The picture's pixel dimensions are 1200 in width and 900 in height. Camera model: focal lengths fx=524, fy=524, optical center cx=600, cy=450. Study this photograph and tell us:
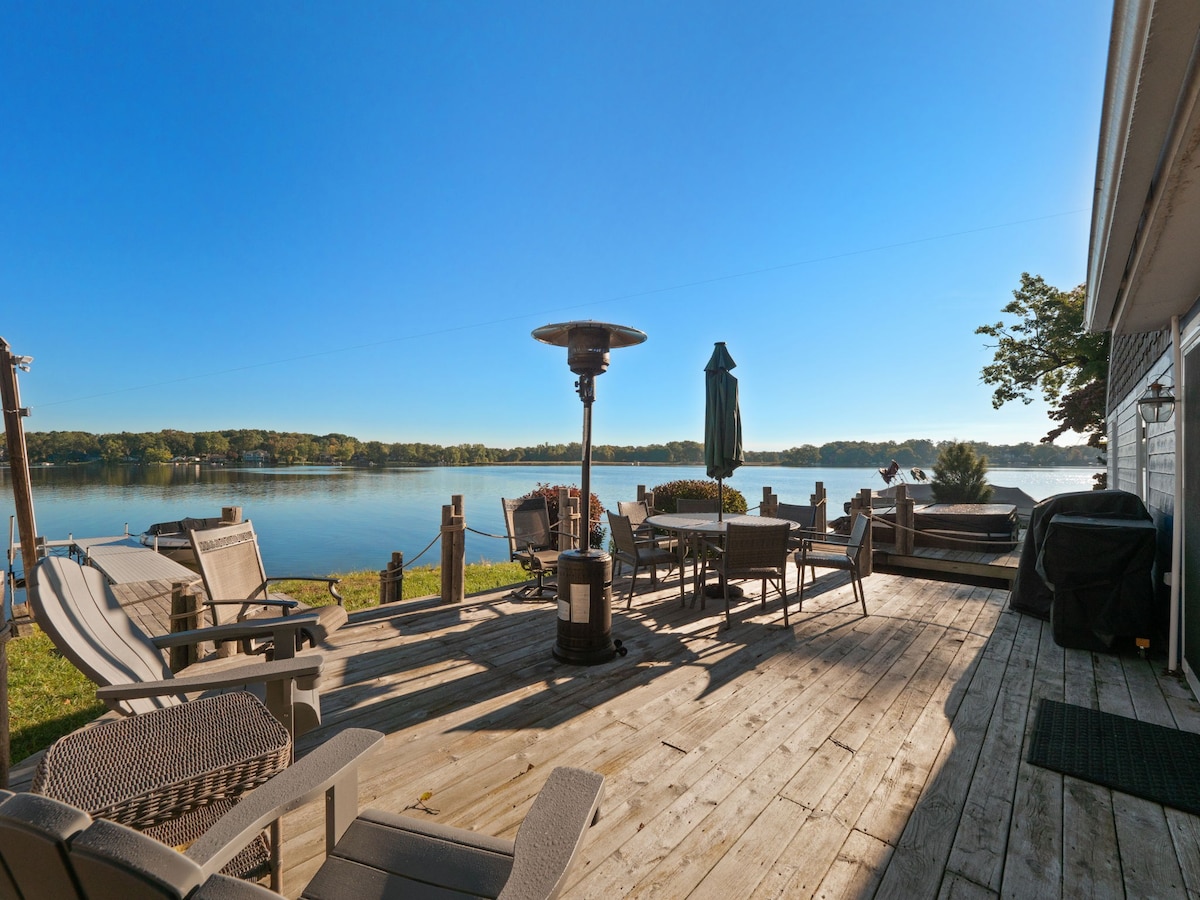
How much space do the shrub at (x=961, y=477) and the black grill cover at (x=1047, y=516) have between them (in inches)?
599

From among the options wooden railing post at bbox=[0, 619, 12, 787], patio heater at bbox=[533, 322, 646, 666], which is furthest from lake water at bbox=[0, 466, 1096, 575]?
wooden railing post at bbox=[0, 619, 12, 787]

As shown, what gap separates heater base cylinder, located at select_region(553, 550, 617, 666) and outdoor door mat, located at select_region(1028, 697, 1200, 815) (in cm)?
235

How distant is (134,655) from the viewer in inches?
79.5

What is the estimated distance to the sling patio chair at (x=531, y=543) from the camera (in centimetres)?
541

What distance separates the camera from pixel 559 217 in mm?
12898

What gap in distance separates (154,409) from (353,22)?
38.2m

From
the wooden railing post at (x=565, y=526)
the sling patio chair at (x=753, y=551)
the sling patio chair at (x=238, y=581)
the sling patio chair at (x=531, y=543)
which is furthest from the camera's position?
the wooden railing post at (x=565, y=526)

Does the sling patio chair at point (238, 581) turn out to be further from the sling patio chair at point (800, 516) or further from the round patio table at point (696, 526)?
the sling patio chair at point (800, 516)

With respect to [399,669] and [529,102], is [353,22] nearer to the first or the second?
[529,102]

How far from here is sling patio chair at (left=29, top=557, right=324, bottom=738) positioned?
5.63ft

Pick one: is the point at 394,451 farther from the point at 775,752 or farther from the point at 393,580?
the point at 775,752

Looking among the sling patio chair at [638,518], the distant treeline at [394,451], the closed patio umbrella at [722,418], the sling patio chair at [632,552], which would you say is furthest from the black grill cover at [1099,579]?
the distant treeline at [394,451]

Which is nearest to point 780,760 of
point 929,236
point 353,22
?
point 353,22

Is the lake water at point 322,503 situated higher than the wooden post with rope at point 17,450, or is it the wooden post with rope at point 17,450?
the wooden post with rope at point 17,450
